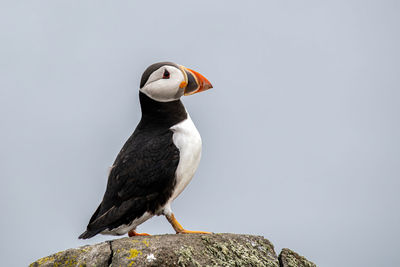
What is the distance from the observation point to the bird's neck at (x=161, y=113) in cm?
665

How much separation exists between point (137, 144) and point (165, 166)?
1.72ft

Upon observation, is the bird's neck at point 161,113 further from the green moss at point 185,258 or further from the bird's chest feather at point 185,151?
the green moss at point 185,258

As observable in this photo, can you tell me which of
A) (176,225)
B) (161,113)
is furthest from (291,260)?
(161,113)

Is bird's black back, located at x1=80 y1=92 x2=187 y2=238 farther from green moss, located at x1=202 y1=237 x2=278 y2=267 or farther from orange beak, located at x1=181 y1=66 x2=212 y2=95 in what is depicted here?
green moss, located at x1=202 y1=237 x2=278 y2=267

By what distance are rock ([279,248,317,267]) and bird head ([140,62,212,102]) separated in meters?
2.40

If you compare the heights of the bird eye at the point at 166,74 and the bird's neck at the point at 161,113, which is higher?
the bird eye at the point at 166,74

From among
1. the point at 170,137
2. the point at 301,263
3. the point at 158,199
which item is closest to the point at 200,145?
the point at 170,137

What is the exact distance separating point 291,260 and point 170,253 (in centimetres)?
169

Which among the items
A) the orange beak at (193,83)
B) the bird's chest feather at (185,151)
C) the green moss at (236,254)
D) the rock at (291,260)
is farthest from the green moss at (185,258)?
the orange beak at (193,83)

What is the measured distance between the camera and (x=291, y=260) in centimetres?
615

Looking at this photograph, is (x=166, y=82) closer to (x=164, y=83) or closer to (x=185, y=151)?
A: (x=164, y=83)

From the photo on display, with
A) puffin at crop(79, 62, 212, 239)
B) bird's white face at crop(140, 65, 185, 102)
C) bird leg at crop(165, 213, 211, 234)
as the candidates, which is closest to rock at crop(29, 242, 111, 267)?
puffin at crop(79, 62, 212, 239)

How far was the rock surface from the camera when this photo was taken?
17.1 feet

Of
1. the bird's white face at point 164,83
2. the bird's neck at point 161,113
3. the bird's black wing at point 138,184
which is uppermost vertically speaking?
the bird's white face at point 164,83
